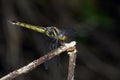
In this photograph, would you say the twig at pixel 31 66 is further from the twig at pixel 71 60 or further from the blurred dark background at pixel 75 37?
the blurred dark background at pixel 75 37

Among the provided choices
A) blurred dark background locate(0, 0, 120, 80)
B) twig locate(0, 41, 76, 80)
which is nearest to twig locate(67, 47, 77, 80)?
twig locate(0, 41, 76, 80)

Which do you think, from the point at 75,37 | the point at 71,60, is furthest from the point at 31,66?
the point at 75,37

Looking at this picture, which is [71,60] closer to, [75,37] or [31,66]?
[31,66]

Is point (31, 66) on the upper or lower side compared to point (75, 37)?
upper

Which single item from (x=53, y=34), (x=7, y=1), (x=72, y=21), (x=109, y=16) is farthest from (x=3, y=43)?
(x=53, y=34)

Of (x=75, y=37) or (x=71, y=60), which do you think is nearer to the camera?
(x=71, y=60)

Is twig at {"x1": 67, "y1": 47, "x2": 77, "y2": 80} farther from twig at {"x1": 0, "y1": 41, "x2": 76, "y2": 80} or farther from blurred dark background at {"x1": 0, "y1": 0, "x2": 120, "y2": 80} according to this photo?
blurred dark background at {"x1": 0, "y1": 0, "x2": 120, "y2": 80}

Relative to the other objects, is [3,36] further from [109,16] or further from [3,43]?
[109,16]

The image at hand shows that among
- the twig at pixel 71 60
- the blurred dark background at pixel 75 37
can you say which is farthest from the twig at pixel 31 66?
the blurred dark background at pixel 75 37
